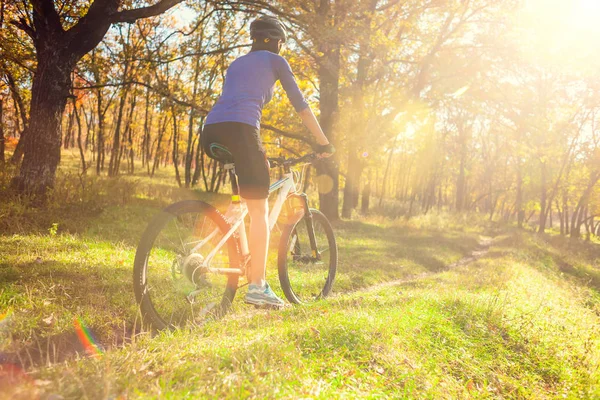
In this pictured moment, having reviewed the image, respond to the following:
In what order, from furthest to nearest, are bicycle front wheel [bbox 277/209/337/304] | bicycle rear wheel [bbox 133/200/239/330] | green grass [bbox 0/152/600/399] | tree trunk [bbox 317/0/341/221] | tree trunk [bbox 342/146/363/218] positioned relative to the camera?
tree trunk [bbox 342/146/363/218] < tree trunk [bbox 317/0/341/221] < bicycle front wheel [bbox 277/209/337/304] < bicycle rear wheel [bbox 133/200/239/330] < green grass [bbox 0/152/600/399]

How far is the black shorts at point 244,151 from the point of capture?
3.40 metres

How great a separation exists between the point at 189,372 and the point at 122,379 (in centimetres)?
35

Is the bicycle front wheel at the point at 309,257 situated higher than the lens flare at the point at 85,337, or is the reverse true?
the bicycle front wheel at the point at 309,257

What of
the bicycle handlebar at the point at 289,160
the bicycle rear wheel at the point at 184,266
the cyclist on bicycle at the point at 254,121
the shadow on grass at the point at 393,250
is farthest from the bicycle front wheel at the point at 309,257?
the shadow on grass at the point at 393,250

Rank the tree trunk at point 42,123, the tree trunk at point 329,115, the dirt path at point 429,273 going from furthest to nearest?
the tree trunk at point 329,115, the tree trunk at point 42,123, the dirt path at point 429,273

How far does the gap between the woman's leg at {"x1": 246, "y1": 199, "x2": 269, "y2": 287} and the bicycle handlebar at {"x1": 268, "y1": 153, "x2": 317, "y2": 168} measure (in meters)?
0.67

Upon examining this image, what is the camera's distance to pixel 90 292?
163 inches

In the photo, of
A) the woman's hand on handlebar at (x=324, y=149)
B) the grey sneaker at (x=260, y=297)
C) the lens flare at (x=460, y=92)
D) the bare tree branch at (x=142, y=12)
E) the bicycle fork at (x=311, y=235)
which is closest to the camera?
the grey sneaker at (x=260, y=297)

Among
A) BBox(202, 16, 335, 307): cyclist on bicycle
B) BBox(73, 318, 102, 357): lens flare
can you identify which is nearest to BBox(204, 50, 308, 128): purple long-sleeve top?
BBox(202, 16, 335, 307): cyclist on bicycle

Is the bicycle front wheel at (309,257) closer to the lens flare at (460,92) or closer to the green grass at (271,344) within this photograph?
the green grass at (271,344)

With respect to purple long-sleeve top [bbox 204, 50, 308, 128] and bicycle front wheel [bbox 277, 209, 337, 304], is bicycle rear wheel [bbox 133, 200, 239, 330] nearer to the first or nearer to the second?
purple long-sleeve top [bbox 204, 50, 308, 128]

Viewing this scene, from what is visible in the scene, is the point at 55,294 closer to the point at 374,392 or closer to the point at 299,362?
the point at 299,362

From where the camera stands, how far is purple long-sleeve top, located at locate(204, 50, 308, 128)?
3.42m

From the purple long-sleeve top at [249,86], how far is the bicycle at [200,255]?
326 mm
